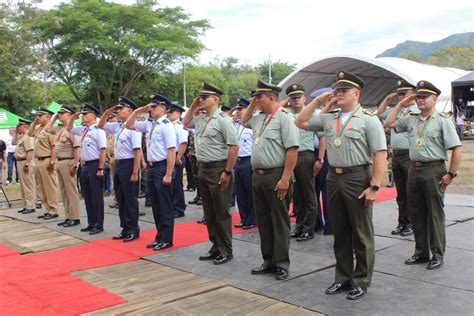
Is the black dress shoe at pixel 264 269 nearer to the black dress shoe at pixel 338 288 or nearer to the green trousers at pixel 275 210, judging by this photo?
the green trousers at pixel 275 210

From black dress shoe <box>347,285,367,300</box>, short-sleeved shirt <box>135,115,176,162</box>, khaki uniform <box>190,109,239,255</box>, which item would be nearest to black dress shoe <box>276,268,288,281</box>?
black dress shoe <box>347,285,367,300</box>

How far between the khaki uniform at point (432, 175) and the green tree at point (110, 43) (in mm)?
24987

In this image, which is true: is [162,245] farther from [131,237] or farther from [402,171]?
[402,171]

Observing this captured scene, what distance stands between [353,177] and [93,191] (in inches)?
165

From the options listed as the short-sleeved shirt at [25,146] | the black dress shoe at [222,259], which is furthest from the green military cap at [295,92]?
the short-sleeved shirt at [25,146]

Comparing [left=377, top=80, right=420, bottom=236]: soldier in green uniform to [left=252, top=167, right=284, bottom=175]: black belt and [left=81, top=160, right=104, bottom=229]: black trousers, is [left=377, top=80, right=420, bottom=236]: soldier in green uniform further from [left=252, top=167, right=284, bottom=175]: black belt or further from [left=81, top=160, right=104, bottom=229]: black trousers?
[left=81, top=160, right=104, bottom=229]: black trousers

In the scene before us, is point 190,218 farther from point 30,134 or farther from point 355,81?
point 355,81

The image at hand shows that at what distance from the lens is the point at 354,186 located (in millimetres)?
3709

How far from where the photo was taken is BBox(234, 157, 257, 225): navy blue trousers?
21.8 feet

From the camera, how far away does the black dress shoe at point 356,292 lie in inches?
146

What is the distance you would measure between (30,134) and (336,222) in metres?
6.47

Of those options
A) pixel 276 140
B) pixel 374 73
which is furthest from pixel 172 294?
pixel 374 73

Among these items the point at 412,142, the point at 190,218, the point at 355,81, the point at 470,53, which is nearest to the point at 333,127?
the point at 355,81

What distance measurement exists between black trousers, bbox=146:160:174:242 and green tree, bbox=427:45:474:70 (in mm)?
57539
